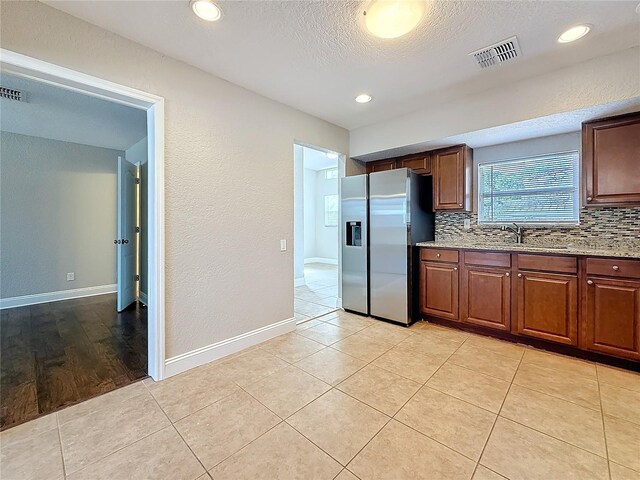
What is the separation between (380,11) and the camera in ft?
5.49

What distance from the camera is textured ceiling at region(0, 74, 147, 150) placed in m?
2.90

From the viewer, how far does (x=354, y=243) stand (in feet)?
12.6

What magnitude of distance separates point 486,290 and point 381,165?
221 centimetres

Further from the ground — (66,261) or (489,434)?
(66,261)

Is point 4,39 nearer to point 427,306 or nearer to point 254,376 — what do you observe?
point 254,376

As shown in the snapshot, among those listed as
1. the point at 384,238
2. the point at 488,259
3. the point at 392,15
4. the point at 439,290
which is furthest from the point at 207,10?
the point at 439,290

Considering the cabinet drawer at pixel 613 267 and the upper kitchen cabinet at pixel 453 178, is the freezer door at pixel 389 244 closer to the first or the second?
the upper kitchen cabinet at pixel 453 178

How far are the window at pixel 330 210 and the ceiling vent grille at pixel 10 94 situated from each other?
6896mm

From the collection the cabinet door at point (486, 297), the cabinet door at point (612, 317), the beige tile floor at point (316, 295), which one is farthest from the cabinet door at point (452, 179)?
the beige tile floor at point (316, 295)

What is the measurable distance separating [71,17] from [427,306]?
13.5 feet

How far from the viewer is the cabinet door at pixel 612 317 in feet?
7.44

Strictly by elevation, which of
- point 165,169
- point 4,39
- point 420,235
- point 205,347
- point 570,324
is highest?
point 4,39

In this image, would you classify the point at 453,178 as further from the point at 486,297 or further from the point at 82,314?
the point at 82,314

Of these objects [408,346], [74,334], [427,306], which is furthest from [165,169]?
[427,306]
